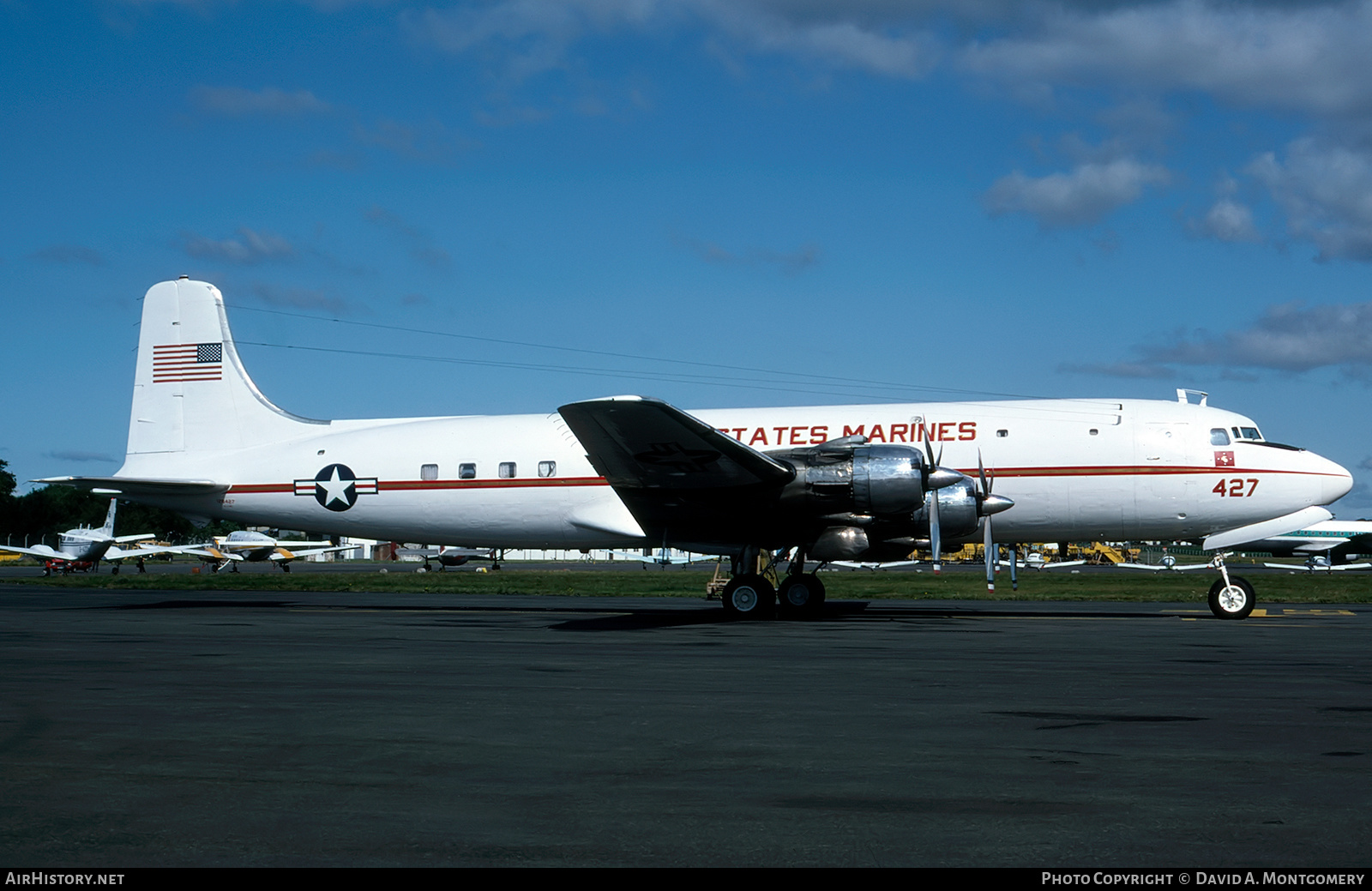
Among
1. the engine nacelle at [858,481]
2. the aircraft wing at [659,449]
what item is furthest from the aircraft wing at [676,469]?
the engine nacelle at [858,481]

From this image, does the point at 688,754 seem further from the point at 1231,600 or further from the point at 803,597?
the point at 1231,600

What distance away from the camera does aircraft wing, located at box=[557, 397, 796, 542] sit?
2012 cm

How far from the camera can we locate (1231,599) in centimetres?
2239

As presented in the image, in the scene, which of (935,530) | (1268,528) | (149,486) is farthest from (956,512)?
(149,486)

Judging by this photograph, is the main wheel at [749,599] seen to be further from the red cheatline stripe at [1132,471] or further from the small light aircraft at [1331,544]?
the small light aircraft at [1331,544]

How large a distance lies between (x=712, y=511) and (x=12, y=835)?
58.0 feet

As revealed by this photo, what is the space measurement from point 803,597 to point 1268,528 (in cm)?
945

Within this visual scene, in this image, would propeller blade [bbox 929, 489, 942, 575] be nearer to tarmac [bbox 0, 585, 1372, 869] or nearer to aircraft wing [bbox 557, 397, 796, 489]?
aircraft wing [bbox 557, 397, 796, 489]

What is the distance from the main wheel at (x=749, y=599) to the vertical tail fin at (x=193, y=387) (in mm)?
12215

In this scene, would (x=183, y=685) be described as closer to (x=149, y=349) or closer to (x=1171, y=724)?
(x=1171, y=724)

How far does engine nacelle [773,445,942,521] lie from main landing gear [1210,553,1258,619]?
21.2 ft

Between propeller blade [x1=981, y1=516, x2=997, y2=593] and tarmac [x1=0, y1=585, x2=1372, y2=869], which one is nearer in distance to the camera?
tarmac [x1=0, y1=585, x2=1372, y2=869]

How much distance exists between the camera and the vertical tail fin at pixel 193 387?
93.5ft

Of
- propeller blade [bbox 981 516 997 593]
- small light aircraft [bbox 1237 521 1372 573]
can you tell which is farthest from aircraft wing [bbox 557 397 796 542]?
small light aircraft [bbox 1237 521 1372 573]
